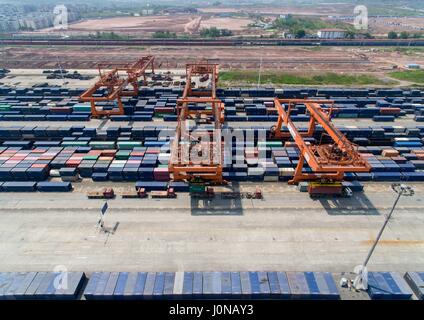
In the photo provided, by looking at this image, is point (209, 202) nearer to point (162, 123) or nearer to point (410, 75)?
point (162, 123)

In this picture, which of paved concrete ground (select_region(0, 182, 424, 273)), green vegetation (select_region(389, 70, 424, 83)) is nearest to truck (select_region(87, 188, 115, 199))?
paved concrete ground (select_region(0, 182, 424, 273))

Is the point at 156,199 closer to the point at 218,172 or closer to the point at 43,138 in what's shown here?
the point at 218,172

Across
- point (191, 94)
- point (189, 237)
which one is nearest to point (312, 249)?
point (189, 237)

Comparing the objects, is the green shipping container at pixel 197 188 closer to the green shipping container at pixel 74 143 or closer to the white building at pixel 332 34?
the green shipping container at pixel 74 143

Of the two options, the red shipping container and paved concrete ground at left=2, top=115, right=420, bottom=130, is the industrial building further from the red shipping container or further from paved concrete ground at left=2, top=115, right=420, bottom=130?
paved concrete ground at left=2, top=115, right=420, bottom=130

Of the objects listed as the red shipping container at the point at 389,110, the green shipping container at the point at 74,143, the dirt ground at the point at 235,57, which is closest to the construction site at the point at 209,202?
the green shipping container at the point at 74,143

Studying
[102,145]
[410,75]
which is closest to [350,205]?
[102,145]

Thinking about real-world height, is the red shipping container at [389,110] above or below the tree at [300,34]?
below
